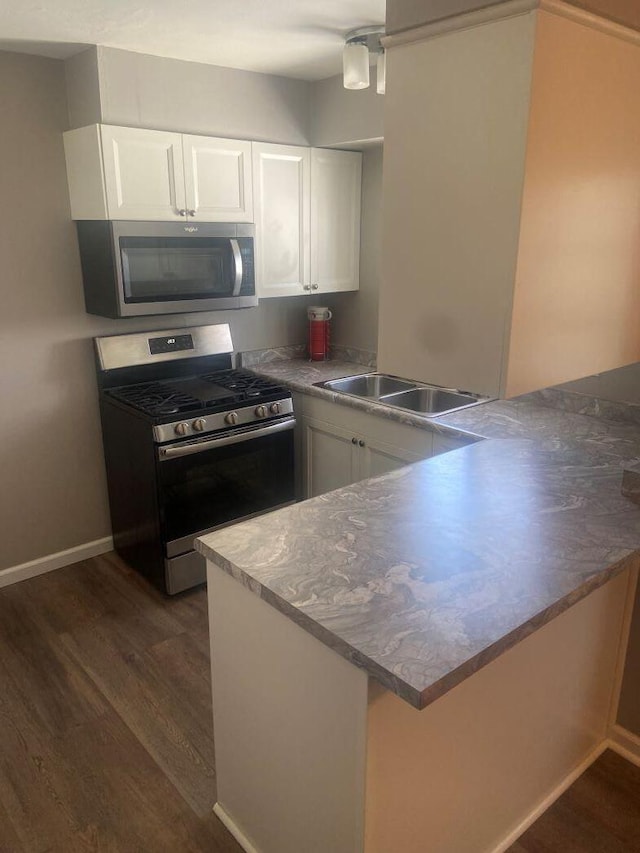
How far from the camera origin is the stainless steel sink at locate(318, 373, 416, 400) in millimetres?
3458

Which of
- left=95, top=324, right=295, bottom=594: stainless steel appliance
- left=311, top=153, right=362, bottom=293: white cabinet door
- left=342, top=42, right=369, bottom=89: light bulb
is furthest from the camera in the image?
left=311, top=153, right=362, bottom=293: white cabinet door

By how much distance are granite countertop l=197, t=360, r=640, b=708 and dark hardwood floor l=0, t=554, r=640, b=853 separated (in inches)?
35.5

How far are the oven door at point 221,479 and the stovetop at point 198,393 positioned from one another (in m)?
0.14

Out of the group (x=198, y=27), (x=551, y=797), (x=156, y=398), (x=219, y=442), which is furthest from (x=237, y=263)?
(x=551, y=797)

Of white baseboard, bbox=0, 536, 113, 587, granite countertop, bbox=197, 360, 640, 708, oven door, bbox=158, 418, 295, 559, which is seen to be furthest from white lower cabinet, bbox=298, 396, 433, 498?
white baseboard, bbox=0, 536, 113, 587

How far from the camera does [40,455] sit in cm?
314

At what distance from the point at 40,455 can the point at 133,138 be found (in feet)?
5.00

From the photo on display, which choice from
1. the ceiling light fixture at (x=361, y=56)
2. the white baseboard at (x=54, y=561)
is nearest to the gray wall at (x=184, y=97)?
the ceiling light fixture at (x=361, y=56)

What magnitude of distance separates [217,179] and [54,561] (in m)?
2.05

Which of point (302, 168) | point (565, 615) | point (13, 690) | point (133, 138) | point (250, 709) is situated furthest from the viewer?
point (302, 168)

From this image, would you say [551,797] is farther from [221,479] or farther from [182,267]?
[182,267]

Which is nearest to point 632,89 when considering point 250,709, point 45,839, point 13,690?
point 250,709

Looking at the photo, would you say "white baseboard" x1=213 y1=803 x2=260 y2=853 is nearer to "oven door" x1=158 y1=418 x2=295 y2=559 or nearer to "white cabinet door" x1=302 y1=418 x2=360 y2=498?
"oven door" x1=158 y1=418 x2=295 y2=559

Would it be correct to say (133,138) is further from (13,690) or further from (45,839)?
(45,839)
